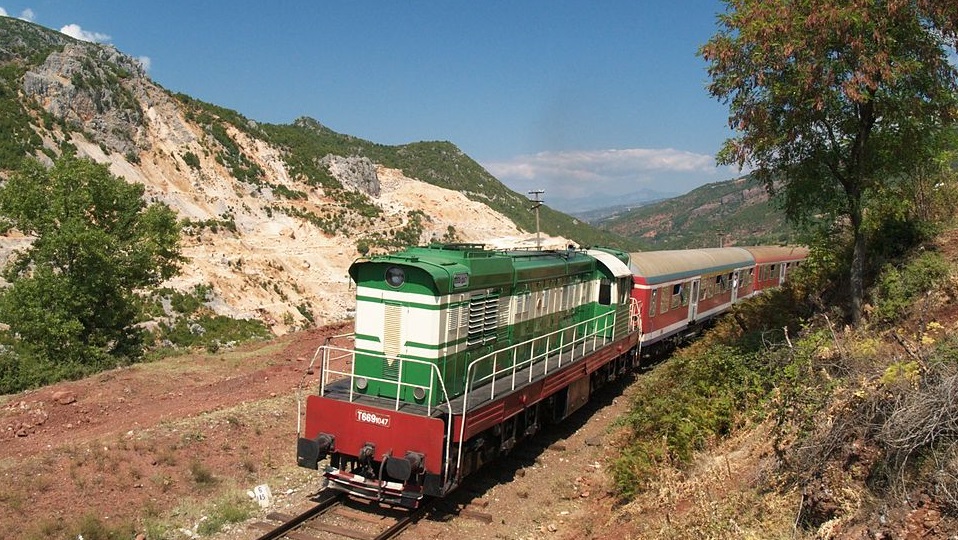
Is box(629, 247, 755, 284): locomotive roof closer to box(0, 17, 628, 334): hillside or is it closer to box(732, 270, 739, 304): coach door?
box(732, 270, 739, 304): coach door

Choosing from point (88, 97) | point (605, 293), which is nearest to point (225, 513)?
point (605, 293)

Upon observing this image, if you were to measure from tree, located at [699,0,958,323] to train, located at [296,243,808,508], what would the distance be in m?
4.86

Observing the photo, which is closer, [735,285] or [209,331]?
[735,285]

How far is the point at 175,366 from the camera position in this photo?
2003cm

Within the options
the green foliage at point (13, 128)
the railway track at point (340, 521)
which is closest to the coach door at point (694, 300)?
the railway track at point (340, 521)

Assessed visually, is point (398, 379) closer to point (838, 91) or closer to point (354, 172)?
point (838, 91)

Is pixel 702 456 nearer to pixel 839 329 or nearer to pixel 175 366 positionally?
pixel 839 329

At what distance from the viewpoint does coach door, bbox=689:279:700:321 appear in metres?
21.3

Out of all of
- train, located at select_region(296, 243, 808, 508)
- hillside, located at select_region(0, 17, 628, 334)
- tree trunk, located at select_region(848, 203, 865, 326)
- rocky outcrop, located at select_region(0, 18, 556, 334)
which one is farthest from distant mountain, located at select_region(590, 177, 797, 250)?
train, located at select_region(296, 243, 808, 508)

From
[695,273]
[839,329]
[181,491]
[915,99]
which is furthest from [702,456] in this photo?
[695,273]

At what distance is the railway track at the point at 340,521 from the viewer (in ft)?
29.0

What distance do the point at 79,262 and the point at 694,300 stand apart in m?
19.2

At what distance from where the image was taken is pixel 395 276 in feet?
34.4

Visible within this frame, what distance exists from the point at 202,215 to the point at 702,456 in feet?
145
